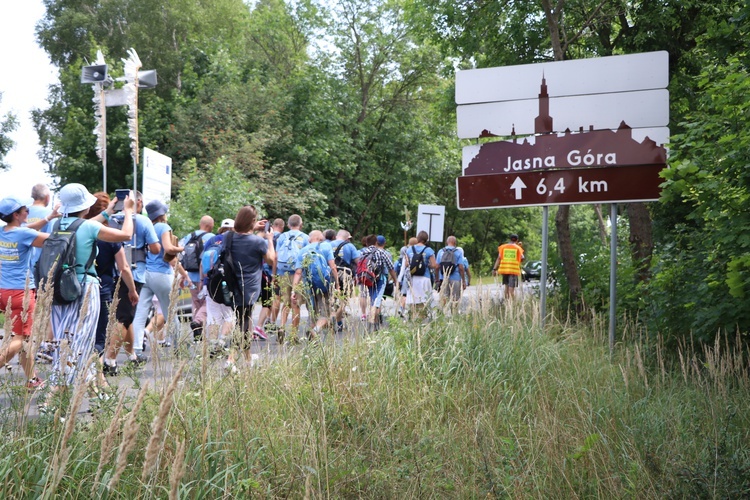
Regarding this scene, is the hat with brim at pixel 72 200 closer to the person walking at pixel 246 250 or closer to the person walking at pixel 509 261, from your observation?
the person walking at pixel 246 250

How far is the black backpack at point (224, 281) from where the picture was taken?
8773mm

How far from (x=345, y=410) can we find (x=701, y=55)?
36.2 ft

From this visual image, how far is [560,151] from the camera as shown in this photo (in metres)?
8.41

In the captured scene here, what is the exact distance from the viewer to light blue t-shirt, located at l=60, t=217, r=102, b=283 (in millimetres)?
6605

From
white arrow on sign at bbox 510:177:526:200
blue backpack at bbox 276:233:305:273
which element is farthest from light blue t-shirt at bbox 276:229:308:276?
white arrow on sign at bbox 510:177:526:200

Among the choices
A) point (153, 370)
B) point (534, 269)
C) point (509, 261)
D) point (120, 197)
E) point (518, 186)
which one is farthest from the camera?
point (509, 261)

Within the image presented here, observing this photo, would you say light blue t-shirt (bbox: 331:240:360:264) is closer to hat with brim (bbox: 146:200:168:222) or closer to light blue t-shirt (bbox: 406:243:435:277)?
light blue t-shirt (bbox: 406:243:435:277)

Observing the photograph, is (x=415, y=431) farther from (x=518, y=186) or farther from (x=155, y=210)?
(x=155, y=210)

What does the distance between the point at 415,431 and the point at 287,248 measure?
8911 mm

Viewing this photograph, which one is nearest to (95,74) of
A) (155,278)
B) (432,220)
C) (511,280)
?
(155,278)

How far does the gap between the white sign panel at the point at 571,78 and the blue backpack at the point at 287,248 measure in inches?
214

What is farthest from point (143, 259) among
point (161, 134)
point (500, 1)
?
point (161, 134)

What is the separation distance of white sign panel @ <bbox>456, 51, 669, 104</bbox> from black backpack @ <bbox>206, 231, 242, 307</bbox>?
270 centimetres

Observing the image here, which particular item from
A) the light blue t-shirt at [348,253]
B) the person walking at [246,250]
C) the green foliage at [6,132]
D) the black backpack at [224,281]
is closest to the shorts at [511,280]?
the light blue t-shirt at [348,253]
